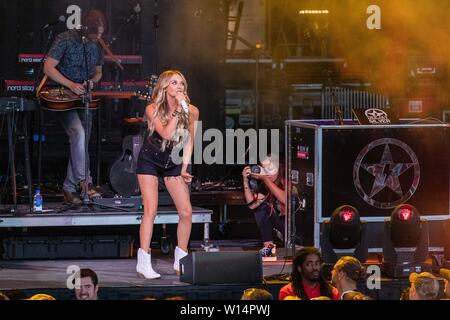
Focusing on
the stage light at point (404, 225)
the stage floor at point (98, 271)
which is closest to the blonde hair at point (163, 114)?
the stage floor at point (98, 271)

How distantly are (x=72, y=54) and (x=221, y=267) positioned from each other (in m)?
3.15

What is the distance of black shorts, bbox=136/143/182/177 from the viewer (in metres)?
8.31

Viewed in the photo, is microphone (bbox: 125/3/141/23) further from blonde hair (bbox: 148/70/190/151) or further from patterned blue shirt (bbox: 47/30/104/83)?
blonde hair (bbox: 148/70/190/151)

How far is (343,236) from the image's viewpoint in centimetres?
839

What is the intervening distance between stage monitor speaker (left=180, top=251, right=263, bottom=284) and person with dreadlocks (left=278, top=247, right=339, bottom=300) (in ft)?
1.79

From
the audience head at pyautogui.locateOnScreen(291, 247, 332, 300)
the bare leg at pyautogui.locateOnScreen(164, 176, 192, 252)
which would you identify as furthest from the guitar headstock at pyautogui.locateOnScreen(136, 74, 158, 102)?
the audience head at pyautogui.locateOnScreen(291, 247, 332, 300)

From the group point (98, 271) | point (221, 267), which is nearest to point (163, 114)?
point (221, 267)

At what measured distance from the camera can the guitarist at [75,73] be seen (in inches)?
394

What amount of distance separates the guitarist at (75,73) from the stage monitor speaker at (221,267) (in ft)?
7.73

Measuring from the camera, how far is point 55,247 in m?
9.58

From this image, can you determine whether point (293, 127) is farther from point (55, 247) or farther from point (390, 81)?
point (390, 81)

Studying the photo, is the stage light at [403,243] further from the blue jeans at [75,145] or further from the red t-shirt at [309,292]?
the blue jeans at [75,145]
